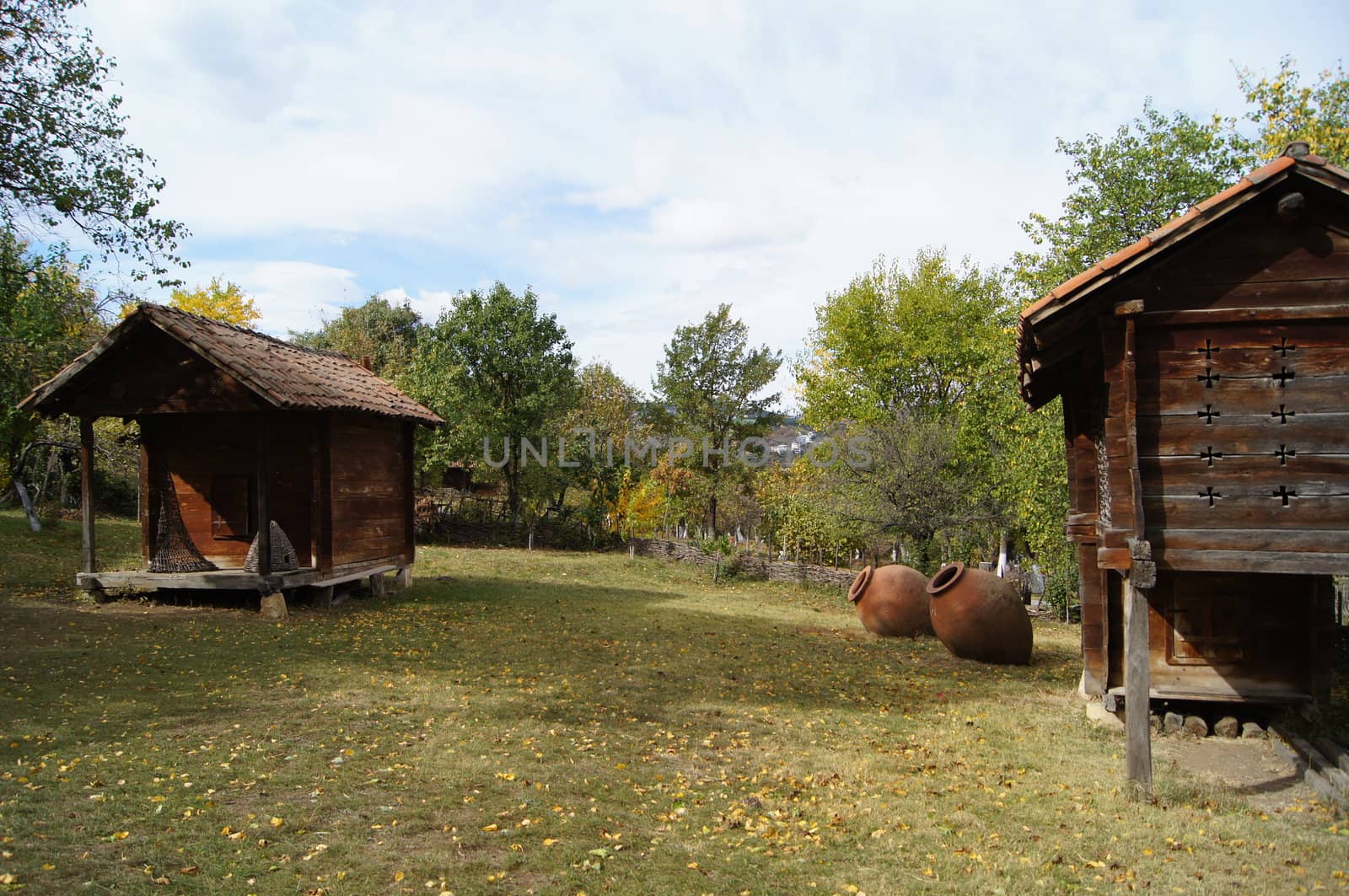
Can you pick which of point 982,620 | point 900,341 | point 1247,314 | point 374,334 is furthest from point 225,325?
point 374,334

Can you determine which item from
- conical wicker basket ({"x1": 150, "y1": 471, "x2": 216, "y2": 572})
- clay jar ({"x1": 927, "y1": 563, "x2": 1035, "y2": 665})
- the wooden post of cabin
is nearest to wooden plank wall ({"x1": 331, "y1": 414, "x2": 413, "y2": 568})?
conical wicker basket ({"x1": 150, "y1": 471, "x2": 216, "y2": 572})

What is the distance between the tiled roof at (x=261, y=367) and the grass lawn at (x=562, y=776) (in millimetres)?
3728

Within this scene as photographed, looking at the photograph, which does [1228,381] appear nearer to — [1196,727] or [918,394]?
[1196,727]

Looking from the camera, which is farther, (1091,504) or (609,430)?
(609,430)

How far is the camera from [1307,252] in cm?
694

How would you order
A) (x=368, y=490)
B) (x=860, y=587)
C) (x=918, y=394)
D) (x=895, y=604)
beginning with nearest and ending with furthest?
(x=895, y=604), (x=860, y=587), (x=368, y=490), (x=918, y=394)

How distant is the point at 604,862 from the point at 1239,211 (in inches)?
277

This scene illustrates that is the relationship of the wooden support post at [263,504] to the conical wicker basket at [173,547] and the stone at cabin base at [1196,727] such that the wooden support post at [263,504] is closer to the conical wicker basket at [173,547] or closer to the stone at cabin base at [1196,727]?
the conical wicker basket at [173,547]

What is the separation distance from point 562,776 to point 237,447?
445 inches

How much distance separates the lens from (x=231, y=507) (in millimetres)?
15383

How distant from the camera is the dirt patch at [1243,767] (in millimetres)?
6902

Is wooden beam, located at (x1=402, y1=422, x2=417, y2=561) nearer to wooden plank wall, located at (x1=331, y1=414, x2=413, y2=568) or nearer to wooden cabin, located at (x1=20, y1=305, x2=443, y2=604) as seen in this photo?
wooden plank wall, located at (x1=331, y1=414, x2=413, y2=568)

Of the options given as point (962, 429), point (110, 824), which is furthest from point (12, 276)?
point (962, 429)

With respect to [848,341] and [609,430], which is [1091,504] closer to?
[848,341]
